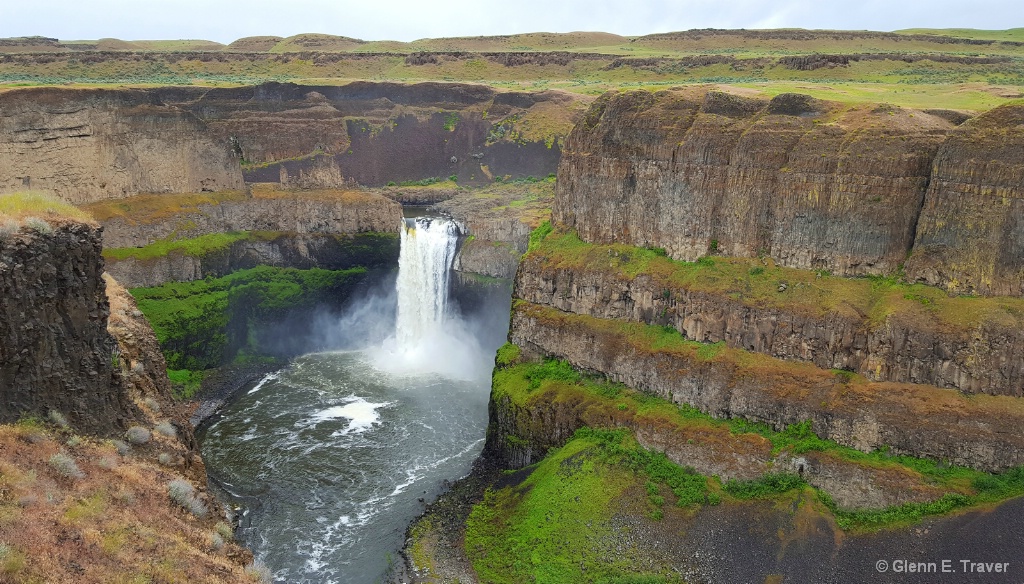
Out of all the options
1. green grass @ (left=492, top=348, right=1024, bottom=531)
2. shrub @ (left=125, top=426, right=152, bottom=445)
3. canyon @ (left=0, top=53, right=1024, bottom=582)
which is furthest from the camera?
green grass @ (left=492, top=348, right=1024, bottom=531)

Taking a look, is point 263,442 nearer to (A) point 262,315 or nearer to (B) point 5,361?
(A) point 262,315

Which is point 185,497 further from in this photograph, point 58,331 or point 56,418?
point 58,331

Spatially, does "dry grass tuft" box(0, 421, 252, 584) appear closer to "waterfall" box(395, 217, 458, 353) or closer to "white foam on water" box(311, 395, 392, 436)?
"white foam on water" box(311, 395, 392, 436)

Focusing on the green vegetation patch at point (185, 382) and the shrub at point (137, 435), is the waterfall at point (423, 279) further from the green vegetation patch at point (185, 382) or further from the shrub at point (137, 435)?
the shrub at point (137, 435)

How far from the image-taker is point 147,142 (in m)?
53.8

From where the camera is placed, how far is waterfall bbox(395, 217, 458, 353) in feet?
163

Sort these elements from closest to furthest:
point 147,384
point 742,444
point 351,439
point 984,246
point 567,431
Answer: point 147,384 → point 984,246 → point 742,444 → point 567,431 → point 351,439

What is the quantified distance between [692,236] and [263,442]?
2251 centimetres

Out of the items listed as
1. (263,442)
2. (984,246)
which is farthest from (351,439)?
(984,246)

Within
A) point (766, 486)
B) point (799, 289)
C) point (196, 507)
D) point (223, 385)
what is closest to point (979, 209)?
point (799, 289)

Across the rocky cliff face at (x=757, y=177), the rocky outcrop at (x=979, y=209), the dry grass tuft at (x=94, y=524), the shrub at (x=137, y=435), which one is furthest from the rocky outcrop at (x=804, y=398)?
the dry grass tuft at (x=94, y=524)

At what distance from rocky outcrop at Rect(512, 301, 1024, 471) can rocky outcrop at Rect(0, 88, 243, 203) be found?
3347cm

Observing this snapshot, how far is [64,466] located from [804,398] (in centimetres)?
2233

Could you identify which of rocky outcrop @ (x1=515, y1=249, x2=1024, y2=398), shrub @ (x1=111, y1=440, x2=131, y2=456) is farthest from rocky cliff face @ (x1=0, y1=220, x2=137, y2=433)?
rocky outcrop @ (x1=515, y1=249, x2=1024, y2=398)
